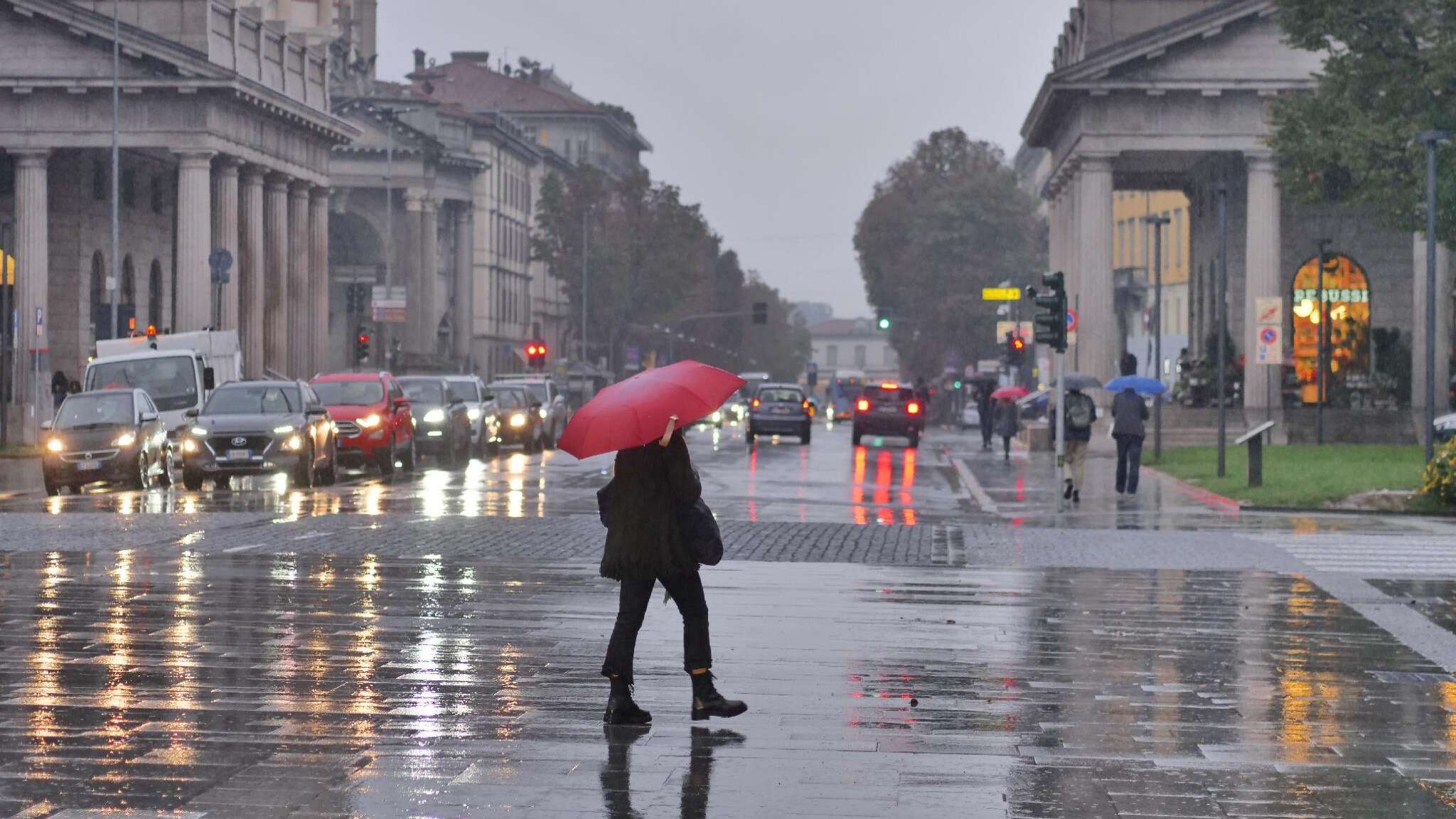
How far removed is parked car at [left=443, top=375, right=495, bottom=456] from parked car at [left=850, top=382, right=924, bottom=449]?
14008 mm

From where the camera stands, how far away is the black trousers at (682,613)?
1062 centimetres

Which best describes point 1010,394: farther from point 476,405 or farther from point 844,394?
point 844,394

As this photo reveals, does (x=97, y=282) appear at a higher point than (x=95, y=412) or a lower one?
higher

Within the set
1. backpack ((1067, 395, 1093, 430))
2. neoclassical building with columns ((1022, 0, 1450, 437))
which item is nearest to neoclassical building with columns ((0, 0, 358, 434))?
neoclassical building with columns ((1022, 0, 1450, 437))

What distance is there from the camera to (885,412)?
6378 cm

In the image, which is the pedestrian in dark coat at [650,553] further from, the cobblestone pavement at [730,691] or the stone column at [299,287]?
the stone column at [299,287]

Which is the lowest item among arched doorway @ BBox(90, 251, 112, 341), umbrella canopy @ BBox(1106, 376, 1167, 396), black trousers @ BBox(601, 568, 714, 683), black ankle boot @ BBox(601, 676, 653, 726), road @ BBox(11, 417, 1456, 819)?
road @ BBox(11, 417, 1456, 819)

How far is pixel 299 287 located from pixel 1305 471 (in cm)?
4753

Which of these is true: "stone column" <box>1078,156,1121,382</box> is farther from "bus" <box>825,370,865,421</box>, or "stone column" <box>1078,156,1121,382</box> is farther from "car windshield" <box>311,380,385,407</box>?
"bus" <box>825,370,865,421</box>

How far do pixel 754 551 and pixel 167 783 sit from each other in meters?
12.6

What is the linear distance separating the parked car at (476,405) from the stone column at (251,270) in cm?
2112

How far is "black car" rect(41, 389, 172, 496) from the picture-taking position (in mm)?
33094

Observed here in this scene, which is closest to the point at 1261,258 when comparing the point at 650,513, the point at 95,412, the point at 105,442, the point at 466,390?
the point at 466,390

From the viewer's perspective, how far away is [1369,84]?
4406 cm
